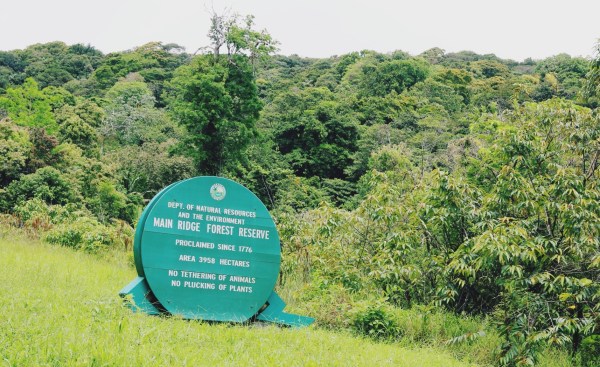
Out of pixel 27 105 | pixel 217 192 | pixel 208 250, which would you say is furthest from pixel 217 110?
pixel 208 250

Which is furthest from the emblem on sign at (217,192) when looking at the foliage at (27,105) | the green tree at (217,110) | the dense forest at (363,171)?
the foliage at (27,105)

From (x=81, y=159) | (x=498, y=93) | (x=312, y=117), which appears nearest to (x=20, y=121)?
(x=81, y=159)

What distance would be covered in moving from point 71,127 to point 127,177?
445cm

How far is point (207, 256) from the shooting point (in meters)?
6.66

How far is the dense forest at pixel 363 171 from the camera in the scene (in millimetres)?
7273

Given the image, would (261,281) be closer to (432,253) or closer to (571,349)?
(432,253)

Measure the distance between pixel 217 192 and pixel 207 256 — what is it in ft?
2.50

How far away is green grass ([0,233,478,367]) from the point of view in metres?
4.08

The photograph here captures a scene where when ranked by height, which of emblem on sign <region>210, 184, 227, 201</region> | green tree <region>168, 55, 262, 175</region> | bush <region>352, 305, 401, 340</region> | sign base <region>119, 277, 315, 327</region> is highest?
green tree <region>168, 55, 262, 175</region>

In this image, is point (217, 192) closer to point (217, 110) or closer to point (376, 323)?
point (376, 323)

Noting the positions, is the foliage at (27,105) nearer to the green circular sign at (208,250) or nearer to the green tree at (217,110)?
the green tree at (217,110)

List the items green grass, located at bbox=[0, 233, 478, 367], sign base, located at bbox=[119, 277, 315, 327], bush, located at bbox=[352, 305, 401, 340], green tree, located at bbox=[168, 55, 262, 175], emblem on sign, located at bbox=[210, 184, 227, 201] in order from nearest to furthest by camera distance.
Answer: green grass, located at bbox=[0, 233, 478, 367] < sign base, located at bbox=[119, 277, 315, 327] < emblem on sign, located at bbox=[210, 184, 227, 201] < bush, located at bbox=[352, 305, 401, 340] < green tree, located at bbox=[168, 55, 262, 175]

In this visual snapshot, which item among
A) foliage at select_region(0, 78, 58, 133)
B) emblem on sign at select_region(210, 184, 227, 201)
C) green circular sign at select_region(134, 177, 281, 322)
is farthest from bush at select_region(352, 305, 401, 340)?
foliage at select_region(0, 78, 58, 133)

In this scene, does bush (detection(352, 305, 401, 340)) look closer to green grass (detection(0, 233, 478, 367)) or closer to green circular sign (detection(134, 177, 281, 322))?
green grass (detection(0, 233, 478, 367))
